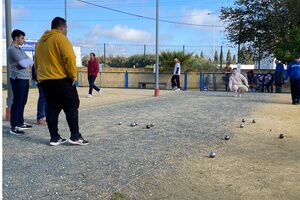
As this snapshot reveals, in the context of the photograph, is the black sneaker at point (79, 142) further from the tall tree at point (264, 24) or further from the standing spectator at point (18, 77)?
the tall tree at point (264, 24)

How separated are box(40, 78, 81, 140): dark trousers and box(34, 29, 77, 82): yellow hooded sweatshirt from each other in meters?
0.10

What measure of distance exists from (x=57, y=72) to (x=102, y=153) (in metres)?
1.37

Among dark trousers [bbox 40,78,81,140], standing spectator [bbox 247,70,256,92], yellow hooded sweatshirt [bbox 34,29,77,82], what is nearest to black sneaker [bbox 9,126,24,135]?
dark trousers [bbox 40,78,81,140]

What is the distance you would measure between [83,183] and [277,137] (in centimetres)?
452

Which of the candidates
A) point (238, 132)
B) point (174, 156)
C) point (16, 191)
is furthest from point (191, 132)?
point (16, 191)

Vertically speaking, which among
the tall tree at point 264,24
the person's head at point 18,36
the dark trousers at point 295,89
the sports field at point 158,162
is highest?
the tall tree at point 264,24

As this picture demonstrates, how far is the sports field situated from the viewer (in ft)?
15.6

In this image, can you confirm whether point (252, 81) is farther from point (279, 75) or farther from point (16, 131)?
point (16, 131)

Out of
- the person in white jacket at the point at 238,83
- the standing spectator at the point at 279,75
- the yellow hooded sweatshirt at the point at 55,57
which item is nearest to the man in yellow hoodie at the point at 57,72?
the yellow hooded sweatshirt at the point at 55,57

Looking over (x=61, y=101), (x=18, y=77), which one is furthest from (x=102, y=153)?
(x=18, y=77)

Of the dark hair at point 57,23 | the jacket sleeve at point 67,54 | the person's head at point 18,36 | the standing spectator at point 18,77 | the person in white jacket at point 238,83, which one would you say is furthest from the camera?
the person in white jacket at point 238,83

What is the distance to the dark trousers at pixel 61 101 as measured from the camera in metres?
6.63

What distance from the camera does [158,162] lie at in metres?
5.91

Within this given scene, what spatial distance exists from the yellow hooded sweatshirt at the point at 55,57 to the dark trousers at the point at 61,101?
0.34ft
